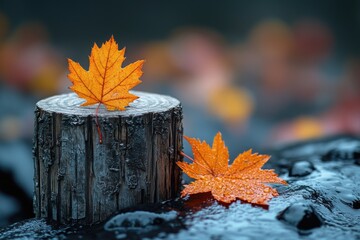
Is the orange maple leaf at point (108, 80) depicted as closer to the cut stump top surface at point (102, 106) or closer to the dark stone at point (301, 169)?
the cut stump top surface at point (102, 106)

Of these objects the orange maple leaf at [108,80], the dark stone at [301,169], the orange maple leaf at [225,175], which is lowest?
the dark stone at [301,169]

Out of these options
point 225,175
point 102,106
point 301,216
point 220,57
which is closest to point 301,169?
point 225,175

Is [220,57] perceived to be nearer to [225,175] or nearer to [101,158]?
[225,175]

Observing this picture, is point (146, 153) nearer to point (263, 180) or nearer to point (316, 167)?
point (263, 180)

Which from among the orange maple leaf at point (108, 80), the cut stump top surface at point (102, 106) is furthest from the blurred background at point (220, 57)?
the orange maple leaf at point (108, 80)

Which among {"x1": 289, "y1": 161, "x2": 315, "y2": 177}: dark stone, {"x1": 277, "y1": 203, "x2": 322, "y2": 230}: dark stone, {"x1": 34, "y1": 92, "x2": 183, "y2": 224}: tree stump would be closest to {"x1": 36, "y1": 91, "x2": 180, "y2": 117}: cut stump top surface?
{"x1": 34, "y1": 92, "x2": 183, "y2": 224}: tree stump

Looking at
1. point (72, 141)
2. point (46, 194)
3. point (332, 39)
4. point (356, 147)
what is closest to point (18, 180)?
point (46, 194)

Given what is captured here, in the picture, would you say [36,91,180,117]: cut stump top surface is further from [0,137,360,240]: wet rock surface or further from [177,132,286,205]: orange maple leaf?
[0,137,360,240]: wet rock surface
